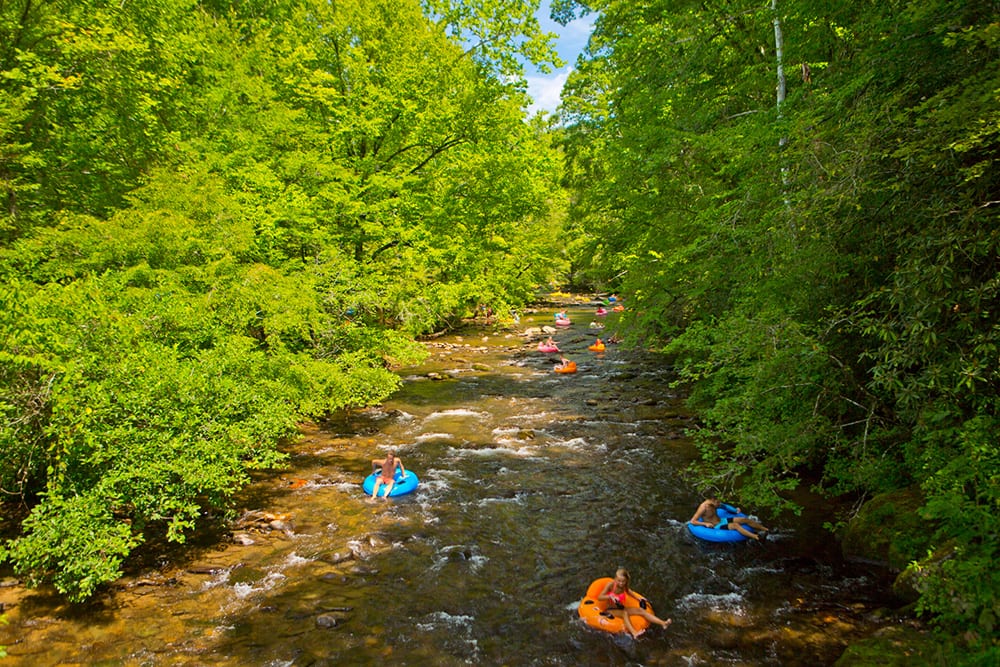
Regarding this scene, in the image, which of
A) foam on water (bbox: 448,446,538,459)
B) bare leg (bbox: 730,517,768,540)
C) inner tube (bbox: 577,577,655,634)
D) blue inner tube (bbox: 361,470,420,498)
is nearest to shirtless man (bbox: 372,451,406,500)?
blue inner tube (bbox: 361,470,420,498)

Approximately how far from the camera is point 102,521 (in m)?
6.33

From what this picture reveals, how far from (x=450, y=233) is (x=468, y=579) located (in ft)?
41.7

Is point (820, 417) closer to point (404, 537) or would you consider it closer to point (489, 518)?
point (489, 518)

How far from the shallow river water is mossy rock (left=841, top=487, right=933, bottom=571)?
40cm

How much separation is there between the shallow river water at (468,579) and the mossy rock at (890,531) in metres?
0.40

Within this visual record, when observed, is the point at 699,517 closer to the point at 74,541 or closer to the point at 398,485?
the point at 398,485

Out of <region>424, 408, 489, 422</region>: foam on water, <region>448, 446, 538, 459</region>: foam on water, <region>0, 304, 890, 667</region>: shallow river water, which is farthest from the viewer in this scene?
<region>424, 408, 489, 422</region>: foam on water

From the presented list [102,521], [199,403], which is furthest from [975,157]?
[102,521]

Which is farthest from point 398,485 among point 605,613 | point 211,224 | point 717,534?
point 211,224

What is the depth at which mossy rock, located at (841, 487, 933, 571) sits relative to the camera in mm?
7234

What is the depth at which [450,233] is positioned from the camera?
18.0m

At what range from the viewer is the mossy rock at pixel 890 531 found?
7.23 m

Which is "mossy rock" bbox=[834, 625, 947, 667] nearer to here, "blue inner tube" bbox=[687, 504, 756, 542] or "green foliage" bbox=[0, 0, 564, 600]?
"blue inner tube" bbox=[687, 504, 756, 542]

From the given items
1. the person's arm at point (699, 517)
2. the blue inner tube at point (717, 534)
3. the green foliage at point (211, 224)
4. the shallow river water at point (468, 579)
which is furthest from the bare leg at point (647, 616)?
the green foliage at point (211, 224)
